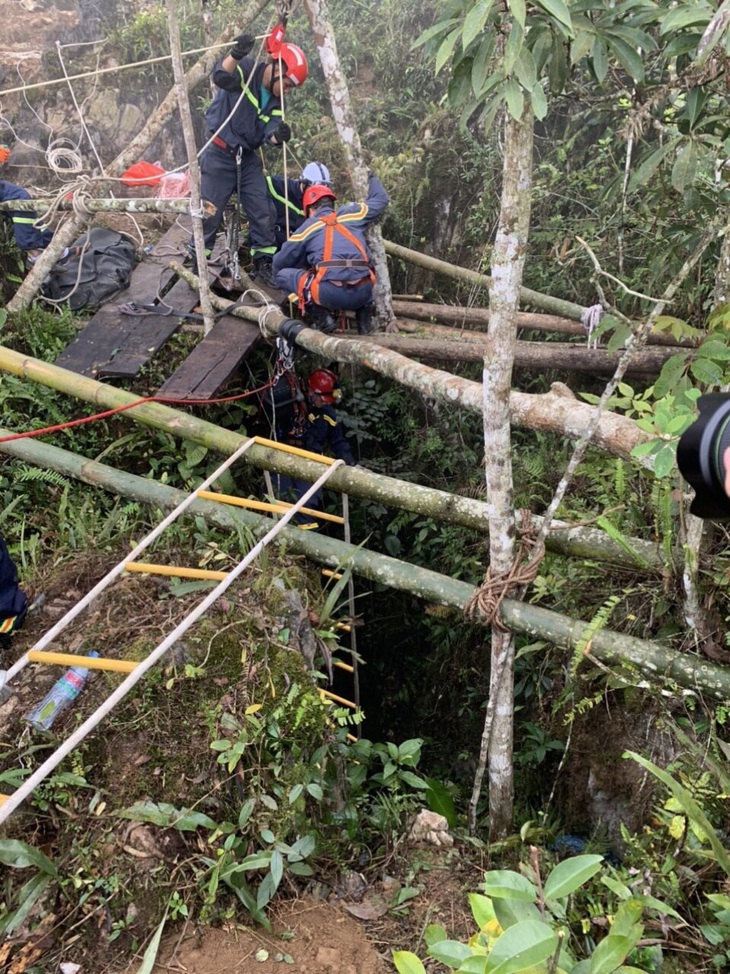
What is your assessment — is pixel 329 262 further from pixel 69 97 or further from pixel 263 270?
pixel 69 97

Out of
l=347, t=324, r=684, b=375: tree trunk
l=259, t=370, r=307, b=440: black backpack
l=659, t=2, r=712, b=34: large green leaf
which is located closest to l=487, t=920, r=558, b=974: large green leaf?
l=659, t=2, r=712, b=34: large green leaf

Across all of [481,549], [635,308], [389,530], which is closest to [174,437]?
[389,530]

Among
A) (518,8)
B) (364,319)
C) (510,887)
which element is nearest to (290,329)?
(364,319)

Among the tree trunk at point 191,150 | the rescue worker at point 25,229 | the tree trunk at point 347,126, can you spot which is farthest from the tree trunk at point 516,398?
the rescue worker at point 25,229

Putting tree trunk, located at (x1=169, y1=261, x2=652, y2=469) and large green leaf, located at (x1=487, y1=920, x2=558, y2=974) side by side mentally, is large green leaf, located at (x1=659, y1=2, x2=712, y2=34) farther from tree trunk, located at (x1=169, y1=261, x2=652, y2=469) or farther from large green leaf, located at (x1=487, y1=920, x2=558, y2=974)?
large green leaf, located at (x1=487, y1=920, x2=558, y2=974)

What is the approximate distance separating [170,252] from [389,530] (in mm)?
3908

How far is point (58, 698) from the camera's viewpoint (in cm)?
350

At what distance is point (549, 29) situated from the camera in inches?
102

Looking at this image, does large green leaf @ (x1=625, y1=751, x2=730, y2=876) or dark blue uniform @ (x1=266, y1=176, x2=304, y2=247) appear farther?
dark blue uniform @ (x1=266, y1=176, x2=304, y2=247)

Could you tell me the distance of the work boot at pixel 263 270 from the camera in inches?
266

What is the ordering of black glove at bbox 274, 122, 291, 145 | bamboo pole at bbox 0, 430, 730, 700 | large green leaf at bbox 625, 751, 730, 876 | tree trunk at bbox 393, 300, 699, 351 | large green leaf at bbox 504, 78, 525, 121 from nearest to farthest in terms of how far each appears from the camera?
large green leaf at bbox 504, 78, 525, 121 < large green leaf at bbox 625, 751, 730, 876 < bamboo pole at bbox 0, 430, 730, 700 < tree trunk at bbox 393, 300, 699, 351 < black glove at bbox 274, 122, 291, 145

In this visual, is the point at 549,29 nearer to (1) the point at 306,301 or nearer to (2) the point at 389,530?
(1) the point at 306,301

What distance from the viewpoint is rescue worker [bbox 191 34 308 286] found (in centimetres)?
590

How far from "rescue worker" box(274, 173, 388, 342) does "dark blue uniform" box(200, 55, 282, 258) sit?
835mm
